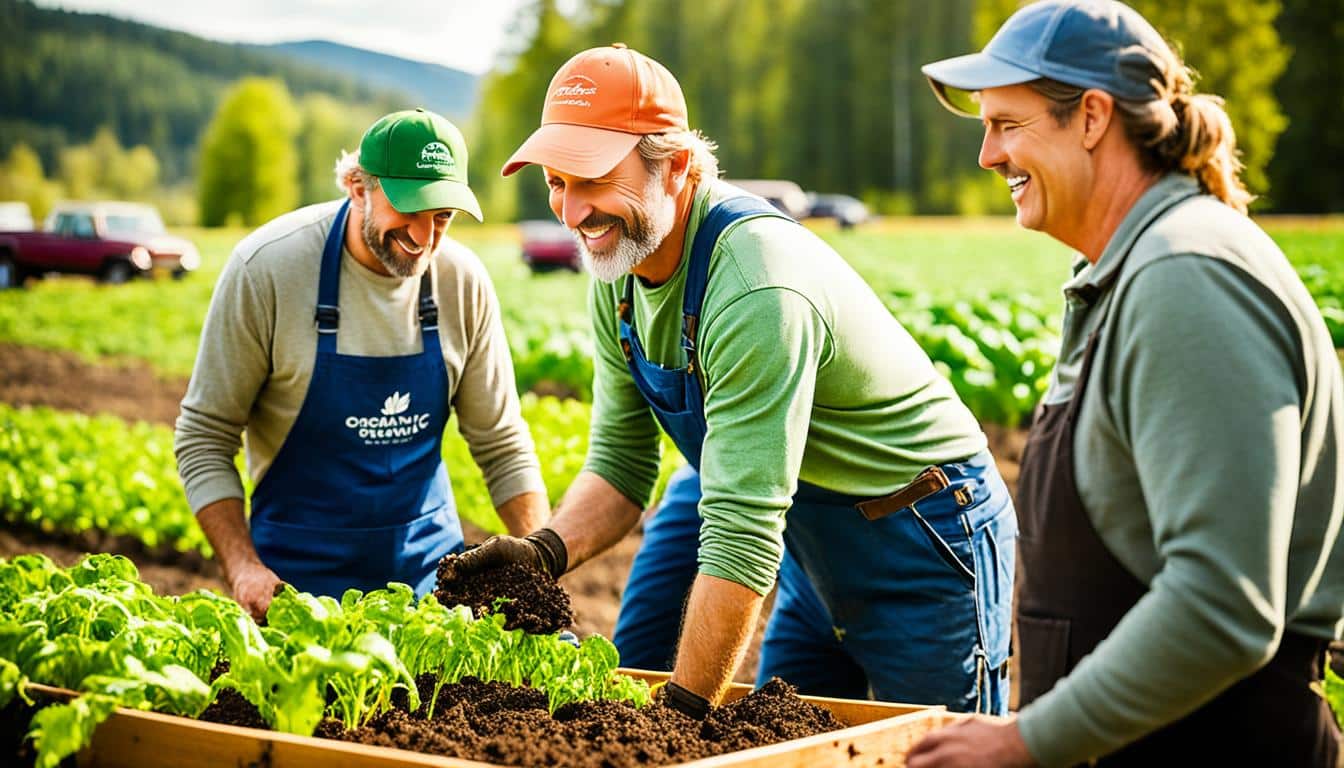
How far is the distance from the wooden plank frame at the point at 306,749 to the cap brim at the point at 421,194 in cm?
166

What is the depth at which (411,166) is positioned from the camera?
3668 millimetres

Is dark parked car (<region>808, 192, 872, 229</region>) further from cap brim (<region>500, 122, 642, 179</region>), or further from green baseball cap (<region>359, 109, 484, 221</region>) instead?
cap brim (<region>500, 122, 642, 179</region>)

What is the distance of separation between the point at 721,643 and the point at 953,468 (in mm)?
809

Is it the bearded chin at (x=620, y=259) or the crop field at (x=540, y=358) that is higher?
the bearded chin at (x=620, y=259)

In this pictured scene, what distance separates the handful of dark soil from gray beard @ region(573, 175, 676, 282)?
76cm

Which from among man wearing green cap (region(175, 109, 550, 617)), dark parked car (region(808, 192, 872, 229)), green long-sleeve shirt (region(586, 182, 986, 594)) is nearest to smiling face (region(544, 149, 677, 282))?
green long-sleeve shirt (region(586, 182, 986, 594))

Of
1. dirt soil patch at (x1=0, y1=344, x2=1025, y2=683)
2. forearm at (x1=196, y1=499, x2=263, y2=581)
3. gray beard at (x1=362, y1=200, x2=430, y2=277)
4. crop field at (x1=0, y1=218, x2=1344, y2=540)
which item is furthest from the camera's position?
crop field at (x1=0, y1=218, x2=1344, y2=540)

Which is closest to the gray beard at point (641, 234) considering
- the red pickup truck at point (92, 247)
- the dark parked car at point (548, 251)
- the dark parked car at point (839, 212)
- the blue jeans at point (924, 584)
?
the blue jeans at point (924, 584)

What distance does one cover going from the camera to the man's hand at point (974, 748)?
1896 mm

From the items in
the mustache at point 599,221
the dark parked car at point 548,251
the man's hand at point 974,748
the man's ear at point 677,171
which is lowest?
the dark parked car at point 548,251

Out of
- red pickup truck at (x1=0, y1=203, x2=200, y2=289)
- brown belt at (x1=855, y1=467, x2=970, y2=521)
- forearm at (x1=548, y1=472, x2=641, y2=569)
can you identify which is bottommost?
red pickup truck at (x1=0, y1=203, x2=200, y2=289)

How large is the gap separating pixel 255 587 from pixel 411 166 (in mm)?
1300

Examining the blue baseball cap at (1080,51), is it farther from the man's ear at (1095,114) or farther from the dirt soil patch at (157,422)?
the dirt soil patch at (157,422)

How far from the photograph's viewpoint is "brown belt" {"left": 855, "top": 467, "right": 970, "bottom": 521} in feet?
9.74
